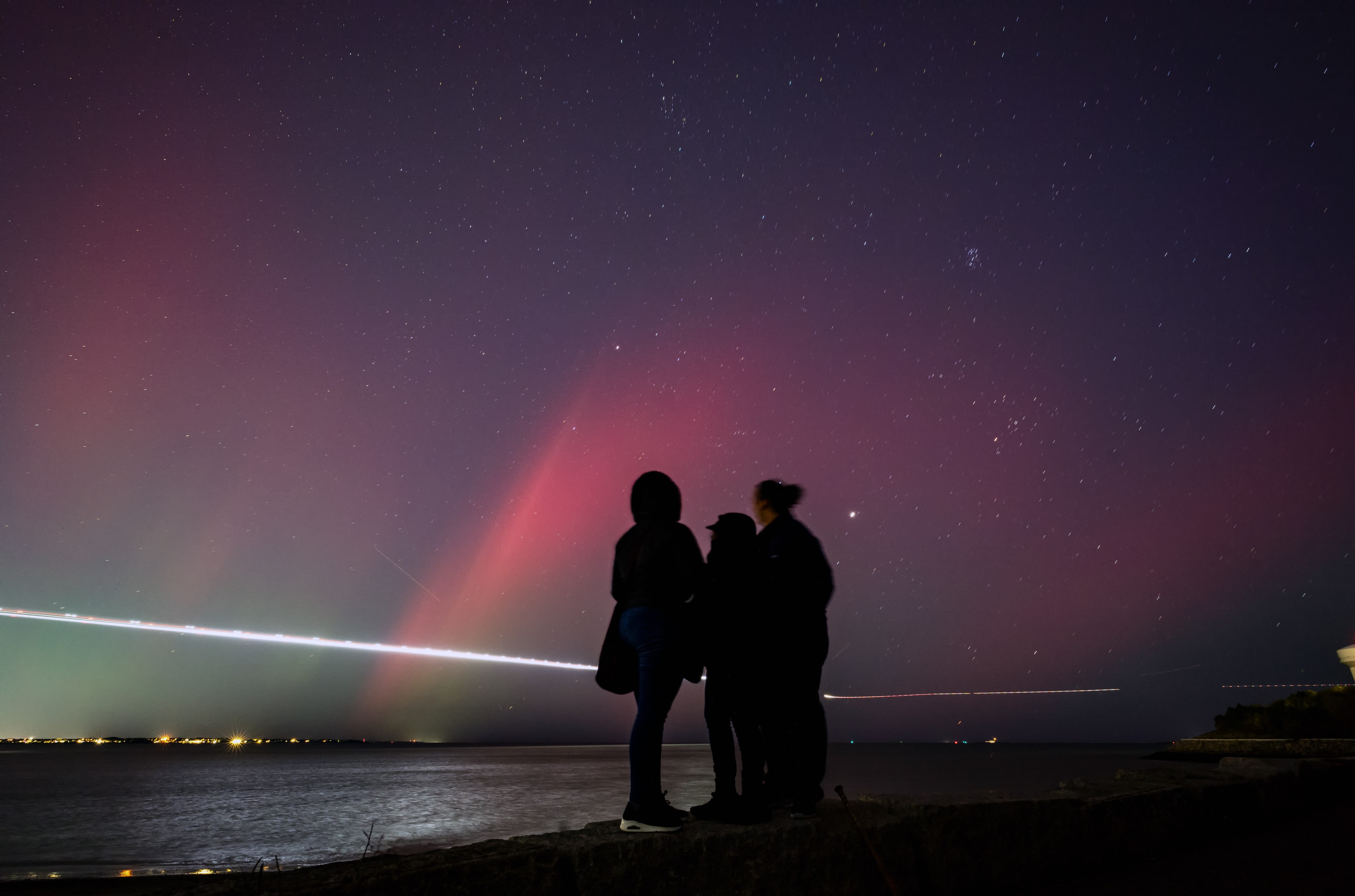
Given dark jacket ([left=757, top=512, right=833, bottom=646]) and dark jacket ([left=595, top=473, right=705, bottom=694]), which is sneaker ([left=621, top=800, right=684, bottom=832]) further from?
dark jacket ([left=757, top=512, right=833, bottom=646])

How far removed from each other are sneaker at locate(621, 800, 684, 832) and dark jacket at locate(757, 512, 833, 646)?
1.10 meters

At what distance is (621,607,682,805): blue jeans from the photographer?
9.25 feet

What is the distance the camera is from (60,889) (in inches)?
247

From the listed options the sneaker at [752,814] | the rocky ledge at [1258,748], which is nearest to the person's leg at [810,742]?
the sneaker at [752,814]

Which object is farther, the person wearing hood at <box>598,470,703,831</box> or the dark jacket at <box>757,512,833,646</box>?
the dark jacket at <box>757,512,833,646</box>

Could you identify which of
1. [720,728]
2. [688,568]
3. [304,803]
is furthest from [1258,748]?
[688,568]

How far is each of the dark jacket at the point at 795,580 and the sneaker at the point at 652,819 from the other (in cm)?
Answer: 110

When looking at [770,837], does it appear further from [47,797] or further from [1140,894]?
[47,797]

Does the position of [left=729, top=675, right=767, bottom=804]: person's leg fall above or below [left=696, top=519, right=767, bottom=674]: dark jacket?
below

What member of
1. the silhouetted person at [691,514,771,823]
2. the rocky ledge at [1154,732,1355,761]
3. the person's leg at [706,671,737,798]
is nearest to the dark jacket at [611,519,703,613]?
the silhouetted person at [691,514,771,823]

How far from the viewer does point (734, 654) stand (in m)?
3.30

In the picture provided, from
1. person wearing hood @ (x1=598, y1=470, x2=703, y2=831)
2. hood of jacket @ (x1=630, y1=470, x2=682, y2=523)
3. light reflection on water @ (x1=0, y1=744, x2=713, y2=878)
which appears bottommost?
light reflection on water @ (x1=0, y1=744, x2=713, y2=878)

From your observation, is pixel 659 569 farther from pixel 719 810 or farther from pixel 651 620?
pixel 719 810

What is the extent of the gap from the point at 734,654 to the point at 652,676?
0.56 meters
